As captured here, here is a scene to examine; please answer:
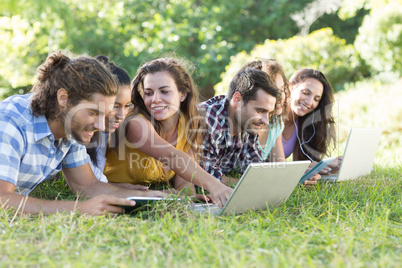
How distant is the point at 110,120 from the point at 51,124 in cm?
50

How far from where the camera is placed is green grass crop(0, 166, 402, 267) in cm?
179

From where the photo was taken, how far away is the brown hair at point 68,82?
2584mm

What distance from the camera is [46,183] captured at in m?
3.49

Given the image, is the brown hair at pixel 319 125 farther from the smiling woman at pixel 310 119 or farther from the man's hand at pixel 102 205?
the man's hand at pixel 102 205

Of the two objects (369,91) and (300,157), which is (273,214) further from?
(369,91)

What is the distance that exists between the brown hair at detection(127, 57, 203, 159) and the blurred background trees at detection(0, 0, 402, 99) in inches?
208

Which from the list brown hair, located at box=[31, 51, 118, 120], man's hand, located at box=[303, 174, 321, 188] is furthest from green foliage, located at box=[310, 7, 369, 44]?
brown hair, located at box=[31, 51, 118, 120]

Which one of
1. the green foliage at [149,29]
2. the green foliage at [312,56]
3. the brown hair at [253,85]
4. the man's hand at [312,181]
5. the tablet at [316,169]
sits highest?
the green foliage at [149,29]

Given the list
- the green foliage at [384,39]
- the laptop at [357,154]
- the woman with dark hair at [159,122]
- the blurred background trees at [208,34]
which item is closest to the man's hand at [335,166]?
the laptop at [357,154]

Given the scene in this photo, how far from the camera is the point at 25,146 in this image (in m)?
2.55

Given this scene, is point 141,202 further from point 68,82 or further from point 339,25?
point 339,25

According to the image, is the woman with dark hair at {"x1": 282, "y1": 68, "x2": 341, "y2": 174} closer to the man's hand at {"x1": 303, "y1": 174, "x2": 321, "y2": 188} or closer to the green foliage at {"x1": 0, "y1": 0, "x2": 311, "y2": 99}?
the man's hand at {"x1": 303, "y1": 174, "x2": 321, "y2": 188}

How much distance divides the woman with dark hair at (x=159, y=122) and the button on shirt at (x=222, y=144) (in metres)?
0.15

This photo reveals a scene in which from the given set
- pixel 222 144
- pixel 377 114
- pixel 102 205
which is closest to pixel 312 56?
pixel 377 114
